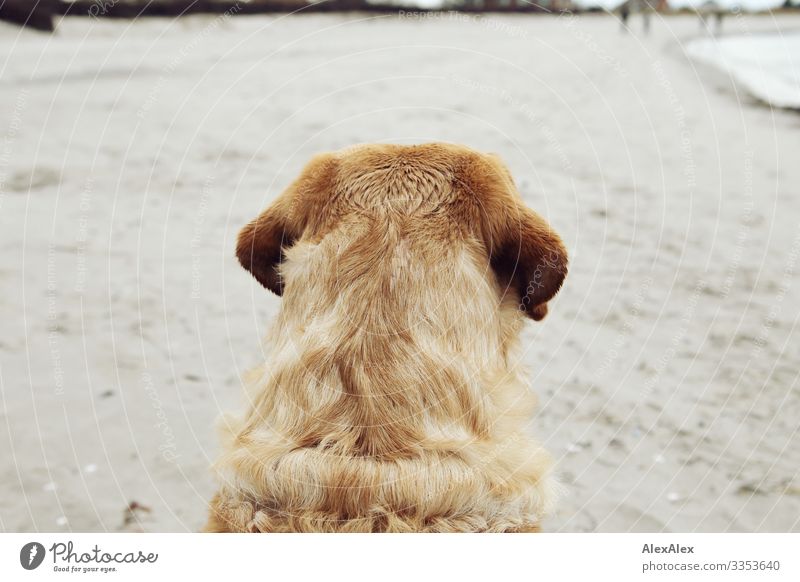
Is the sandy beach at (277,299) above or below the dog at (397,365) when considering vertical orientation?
below

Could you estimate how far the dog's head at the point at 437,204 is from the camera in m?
2.64

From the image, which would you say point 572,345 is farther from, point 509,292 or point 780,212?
point 780,212

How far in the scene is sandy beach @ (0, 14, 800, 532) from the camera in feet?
14.8

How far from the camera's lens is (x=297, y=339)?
8.40 feet

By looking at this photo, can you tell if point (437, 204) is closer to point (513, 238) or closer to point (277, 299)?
point (513, 238)

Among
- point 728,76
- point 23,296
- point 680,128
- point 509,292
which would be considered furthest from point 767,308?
point 728,76

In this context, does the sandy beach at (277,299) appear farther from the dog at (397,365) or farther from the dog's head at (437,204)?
the dog's head at (437,204)

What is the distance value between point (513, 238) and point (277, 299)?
4.20 m
